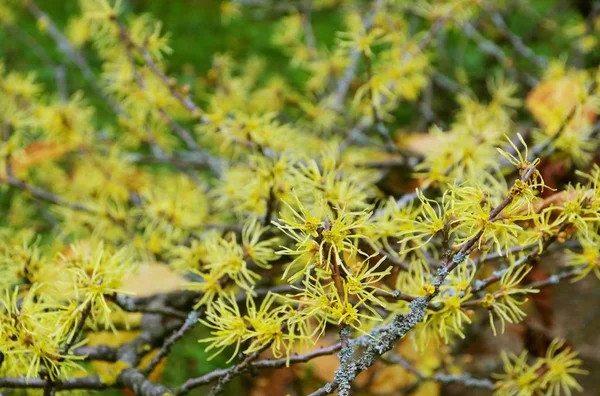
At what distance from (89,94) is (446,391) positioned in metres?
1.41

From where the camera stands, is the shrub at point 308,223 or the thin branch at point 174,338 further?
the thin branch at point 174,338

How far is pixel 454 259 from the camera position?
0.52m

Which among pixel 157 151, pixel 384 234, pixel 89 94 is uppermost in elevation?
pixel 384 234

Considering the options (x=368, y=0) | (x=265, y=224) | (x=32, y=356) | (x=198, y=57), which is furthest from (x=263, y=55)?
(x=32, y=356)

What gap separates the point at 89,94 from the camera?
79.0 inches

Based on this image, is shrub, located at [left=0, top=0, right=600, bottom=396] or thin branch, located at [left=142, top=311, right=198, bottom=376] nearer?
shrub, located at [left=0, top=0, right=600, bottom=396]

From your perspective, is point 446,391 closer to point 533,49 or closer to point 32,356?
point 32,356

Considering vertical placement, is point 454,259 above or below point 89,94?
above

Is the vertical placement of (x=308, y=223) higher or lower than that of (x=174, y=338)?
higher

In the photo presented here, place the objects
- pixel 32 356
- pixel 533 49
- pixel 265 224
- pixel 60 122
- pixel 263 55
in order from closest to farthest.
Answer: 1. pixel 32 356
2. pixel 265 224
3. pixel 60 122
4. pixel 533 49
5. pixel 263 55

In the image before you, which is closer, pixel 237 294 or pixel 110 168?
pixel 237 294

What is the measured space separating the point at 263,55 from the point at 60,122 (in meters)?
1.05

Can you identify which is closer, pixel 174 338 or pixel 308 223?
pixel 308 223

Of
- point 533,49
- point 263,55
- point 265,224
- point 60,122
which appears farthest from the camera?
point 263,55
